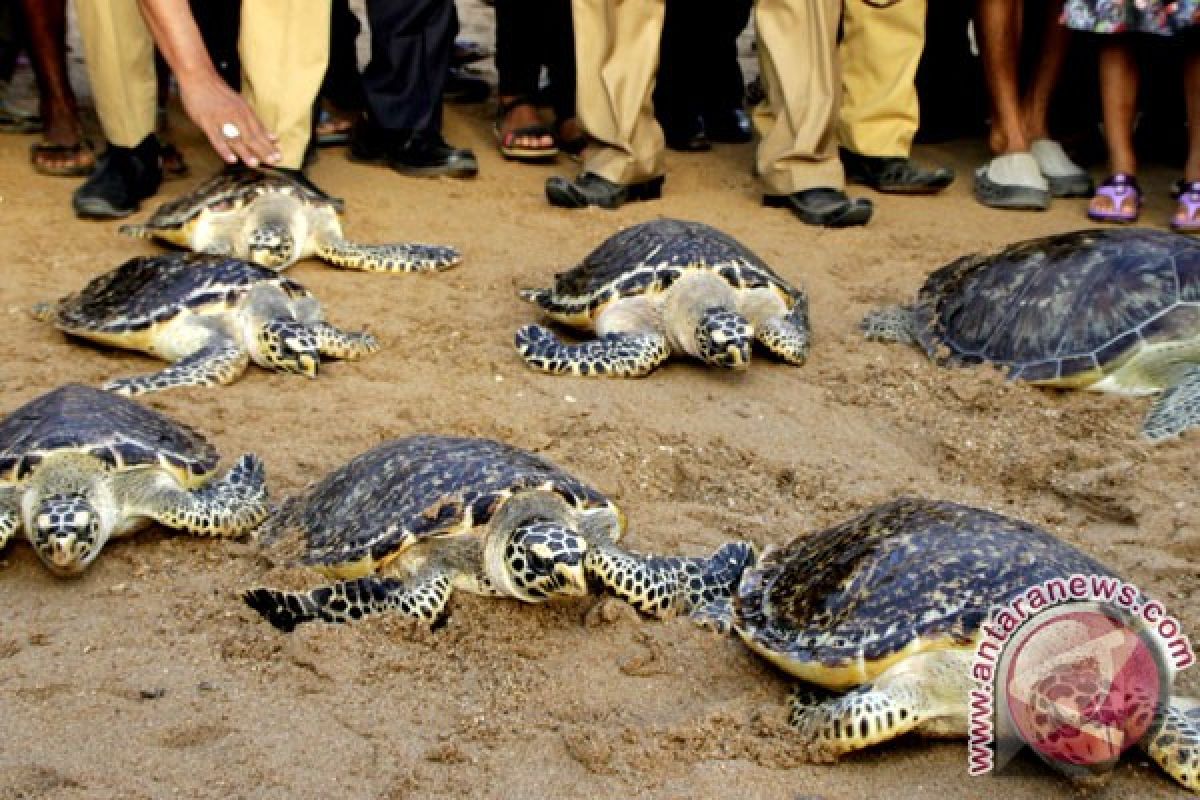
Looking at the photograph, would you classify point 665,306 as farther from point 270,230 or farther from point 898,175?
point 898,175

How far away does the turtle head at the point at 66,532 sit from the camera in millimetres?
3316

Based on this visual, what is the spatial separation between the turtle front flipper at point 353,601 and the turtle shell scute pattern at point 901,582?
0.71 meters

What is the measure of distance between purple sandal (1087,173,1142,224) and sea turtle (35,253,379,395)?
3579 millimetres

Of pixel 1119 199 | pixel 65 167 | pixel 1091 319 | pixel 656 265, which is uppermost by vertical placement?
pixel 1091 319

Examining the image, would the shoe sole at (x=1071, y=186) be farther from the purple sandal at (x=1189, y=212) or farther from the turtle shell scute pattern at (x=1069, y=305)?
the turtle shell scute pattern at (x=1069, y=305)

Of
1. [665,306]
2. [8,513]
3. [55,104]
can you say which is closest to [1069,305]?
[665,306]

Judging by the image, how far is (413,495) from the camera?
3316 mm

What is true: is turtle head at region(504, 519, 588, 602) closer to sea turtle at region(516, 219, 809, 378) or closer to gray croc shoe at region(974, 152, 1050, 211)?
sea turtle at region(516, 219, 809, 378)

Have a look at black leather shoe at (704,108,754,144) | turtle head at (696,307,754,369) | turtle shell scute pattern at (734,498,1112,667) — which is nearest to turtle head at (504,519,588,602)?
turtle shell scute pattern at (734,498,1112,667)

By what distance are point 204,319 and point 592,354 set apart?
1375mm

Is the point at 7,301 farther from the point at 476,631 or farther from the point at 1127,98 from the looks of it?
the point at 1127,98

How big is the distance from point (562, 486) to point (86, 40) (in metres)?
4.04

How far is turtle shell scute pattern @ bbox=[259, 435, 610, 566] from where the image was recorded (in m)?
3.26

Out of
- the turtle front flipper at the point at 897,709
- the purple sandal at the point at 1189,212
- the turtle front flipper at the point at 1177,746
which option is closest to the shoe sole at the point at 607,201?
the purple sandal at the point at 1189,212
